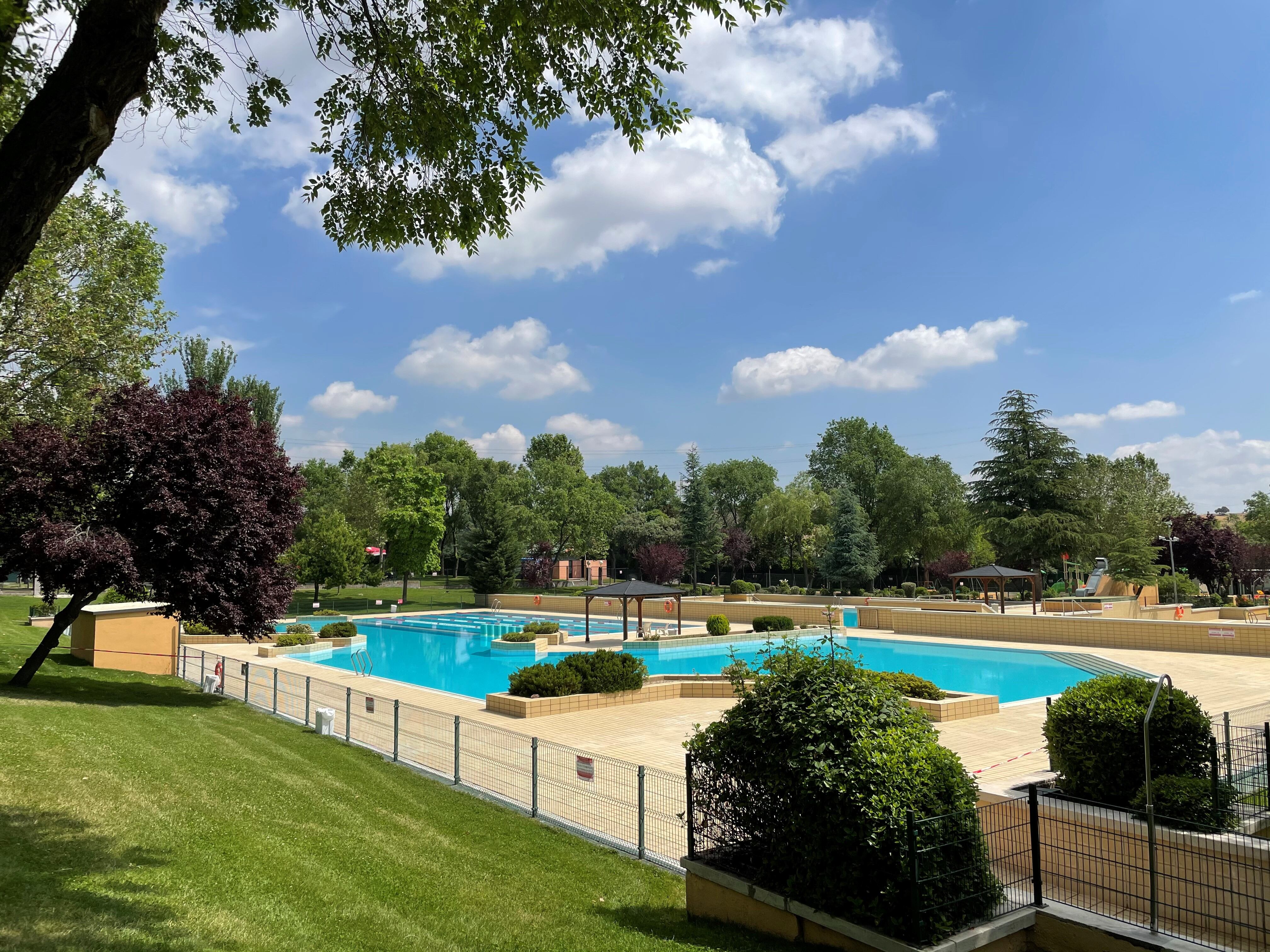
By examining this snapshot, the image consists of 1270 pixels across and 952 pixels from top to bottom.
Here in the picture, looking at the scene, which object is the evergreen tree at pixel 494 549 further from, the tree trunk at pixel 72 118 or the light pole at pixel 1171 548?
the tree trunk at pixel 72 118

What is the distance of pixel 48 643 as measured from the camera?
16.2 meters

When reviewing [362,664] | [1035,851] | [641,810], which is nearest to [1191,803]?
[1035,851]

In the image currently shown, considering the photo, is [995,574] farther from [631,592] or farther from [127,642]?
[127,642]

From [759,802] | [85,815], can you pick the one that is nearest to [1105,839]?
[759,802]

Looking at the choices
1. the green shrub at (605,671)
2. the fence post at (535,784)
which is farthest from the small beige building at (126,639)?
the fence post at (535,784)

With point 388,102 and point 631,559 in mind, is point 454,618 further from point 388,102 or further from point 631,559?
point 388,102

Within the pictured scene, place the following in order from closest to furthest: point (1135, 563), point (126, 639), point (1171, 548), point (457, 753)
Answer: point (457, 753)
point (126, 639)
point (1135, 563)
point (1171, 548)

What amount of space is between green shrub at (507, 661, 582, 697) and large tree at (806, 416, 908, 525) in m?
61.8

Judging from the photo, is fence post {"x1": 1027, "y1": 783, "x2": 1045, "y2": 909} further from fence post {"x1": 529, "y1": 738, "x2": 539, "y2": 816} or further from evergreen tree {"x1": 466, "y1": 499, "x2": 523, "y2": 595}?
evergreen tree {"x1": 466, "y1": 499, "x2": 523, "y2": 595}

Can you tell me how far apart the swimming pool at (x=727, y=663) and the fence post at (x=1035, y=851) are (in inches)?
574

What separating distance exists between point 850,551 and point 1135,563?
723 inches

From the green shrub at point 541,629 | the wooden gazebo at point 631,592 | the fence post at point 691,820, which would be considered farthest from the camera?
the green shrub at point 541,629

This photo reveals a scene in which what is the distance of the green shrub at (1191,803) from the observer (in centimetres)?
580

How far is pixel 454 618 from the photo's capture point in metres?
45.2
